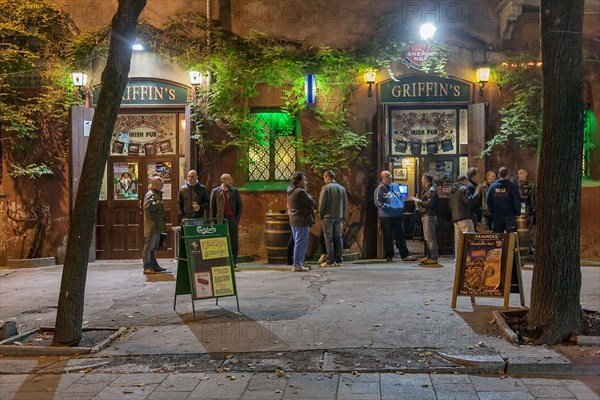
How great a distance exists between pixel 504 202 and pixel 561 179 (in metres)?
5.07

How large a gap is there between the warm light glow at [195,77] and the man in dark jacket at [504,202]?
6693 millimetres

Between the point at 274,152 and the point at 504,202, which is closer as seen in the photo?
the point at 504,202

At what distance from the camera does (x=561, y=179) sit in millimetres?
7031

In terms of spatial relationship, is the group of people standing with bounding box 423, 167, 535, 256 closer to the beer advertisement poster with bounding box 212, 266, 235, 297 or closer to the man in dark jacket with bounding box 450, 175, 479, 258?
the man in dark jacket with bounding box 450, 175, 479, 258

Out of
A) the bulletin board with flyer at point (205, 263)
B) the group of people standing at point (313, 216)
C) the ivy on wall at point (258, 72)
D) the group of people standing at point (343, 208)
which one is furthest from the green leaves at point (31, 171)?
the bulletin board with flyer at point (205, 263)

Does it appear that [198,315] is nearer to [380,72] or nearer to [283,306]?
[283,306]

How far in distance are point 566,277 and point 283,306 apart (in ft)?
12.8

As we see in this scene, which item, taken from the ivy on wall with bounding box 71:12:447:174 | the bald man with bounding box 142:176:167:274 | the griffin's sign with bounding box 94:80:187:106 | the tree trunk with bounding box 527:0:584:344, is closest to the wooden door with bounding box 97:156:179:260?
the ivy on wall with bounding box 71:12:447:174

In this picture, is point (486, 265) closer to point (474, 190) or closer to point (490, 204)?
point (490, 204)

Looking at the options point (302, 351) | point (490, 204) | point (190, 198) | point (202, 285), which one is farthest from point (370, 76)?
point (302, 351)

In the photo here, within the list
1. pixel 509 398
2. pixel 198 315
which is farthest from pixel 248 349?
pixel 509 398

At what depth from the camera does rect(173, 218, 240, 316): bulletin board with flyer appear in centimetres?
863

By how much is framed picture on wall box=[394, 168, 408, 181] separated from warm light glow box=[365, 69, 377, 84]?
2.09m

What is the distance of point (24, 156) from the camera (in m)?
14.2
